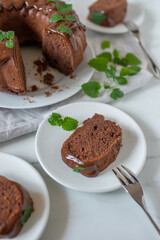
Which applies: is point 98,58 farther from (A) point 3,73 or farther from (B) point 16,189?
(B) point 16,189

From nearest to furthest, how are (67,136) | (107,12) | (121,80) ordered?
1. (67,136)
2. (121,80)
3. (107,12)

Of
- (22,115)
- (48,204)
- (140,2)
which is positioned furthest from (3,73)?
(140,2)

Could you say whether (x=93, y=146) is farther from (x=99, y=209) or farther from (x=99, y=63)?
(x=99, y=63)

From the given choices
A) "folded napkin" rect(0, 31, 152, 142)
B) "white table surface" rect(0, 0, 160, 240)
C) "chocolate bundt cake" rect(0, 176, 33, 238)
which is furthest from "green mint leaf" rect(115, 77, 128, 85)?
"chocolate bundt cake" rect(0, 176, 33, 238)

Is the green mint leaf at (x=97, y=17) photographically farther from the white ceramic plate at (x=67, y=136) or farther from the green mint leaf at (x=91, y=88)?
the white ceramic plate at (x=67, y=136)

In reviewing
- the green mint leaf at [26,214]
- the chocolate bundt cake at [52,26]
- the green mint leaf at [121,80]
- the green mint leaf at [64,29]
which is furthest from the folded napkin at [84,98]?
the green mint leaf at [26,214]

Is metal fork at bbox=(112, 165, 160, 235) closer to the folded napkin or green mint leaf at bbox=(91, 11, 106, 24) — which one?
the folded napkin

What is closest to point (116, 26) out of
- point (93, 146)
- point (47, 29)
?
point (47, 29)
